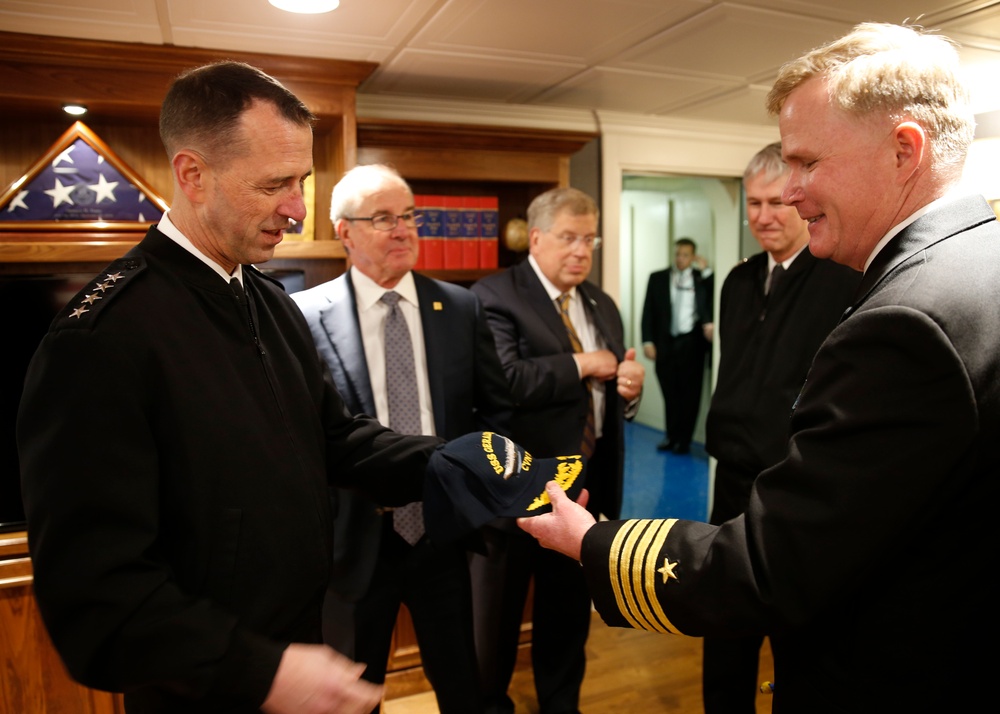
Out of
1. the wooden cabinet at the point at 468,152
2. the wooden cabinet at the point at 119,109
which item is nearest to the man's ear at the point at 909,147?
the wooden cabinet at the point at 119,109

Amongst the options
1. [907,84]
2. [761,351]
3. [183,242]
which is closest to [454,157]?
[761,351]

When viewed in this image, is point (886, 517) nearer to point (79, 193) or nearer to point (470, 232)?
point (470, 232)

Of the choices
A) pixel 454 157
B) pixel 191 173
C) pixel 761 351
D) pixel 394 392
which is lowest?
pixel 394 392

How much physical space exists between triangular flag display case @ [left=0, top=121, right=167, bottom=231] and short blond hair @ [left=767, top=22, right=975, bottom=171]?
220 cm

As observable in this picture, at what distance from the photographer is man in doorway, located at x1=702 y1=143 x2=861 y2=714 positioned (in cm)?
199

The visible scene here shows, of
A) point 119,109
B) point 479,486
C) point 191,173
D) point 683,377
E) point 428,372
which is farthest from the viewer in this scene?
point 683,377

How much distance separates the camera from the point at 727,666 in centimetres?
220

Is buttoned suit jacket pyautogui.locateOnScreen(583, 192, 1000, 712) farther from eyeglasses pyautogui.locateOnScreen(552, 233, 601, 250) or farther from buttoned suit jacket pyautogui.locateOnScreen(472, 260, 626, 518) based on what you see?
eyeglasses pyautogui.locateOnScreen(552, 233, 601, 250)

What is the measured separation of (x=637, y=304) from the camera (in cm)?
751

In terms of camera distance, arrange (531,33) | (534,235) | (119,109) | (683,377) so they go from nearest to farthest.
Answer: (531,33)
(119,109)
(534,235)
(683,377)

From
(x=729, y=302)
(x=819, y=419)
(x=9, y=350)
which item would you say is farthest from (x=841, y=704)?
(x=9, y=350)

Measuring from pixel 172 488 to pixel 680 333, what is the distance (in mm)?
5483

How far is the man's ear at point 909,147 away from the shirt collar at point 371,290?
1375 millimetres

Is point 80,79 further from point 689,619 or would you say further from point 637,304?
point 637,304
